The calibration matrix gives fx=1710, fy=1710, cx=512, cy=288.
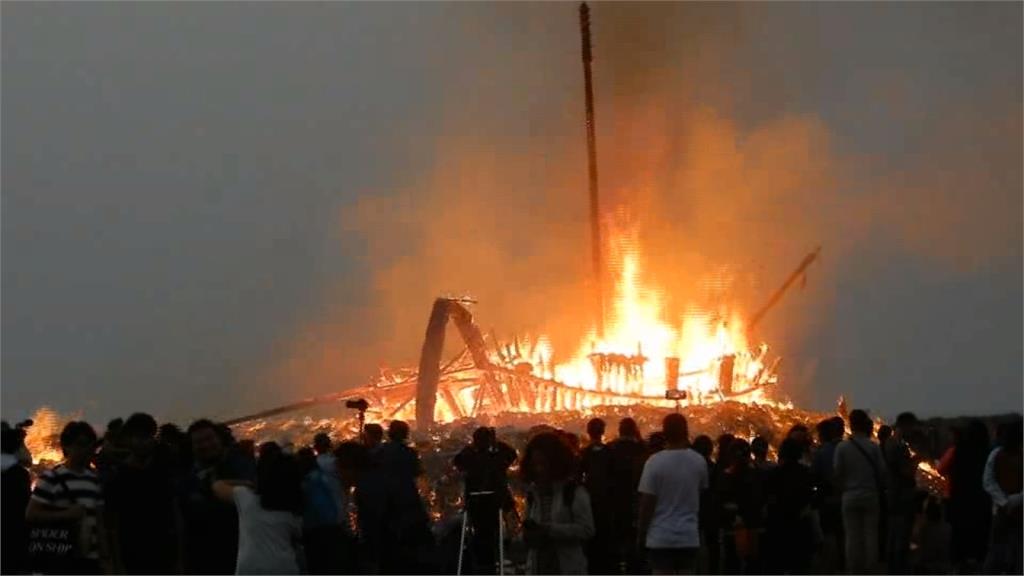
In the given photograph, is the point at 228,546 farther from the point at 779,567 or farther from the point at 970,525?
the point at 970,525

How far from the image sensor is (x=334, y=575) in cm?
1634

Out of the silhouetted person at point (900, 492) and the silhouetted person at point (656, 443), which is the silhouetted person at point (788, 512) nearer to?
the silhouetted person at point (656, 443)

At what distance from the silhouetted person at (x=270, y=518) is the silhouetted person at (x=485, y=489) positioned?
4.46m

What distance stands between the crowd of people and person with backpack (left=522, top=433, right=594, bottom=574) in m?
0.01

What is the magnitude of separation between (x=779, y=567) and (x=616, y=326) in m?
Result: 23.8

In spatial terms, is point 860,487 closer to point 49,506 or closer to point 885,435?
point 885,435

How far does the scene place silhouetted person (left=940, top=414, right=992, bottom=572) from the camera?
18.6 m

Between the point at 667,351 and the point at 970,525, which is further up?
the point at 667,351

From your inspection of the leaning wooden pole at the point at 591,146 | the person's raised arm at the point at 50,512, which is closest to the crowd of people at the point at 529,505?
the person's raised arm at the point at 50,512

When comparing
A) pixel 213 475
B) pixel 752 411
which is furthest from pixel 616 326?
pixel 213 475

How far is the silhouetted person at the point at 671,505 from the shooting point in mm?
14219

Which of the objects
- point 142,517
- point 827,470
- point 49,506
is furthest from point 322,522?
point 827,470

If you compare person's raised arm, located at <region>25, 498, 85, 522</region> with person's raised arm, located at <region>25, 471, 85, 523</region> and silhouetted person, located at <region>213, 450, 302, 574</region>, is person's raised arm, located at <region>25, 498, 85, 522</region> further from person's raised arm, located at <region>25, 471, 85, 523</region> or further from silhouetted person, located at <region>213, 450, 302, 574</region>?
silhouetted person, located at <region>213, 450, 302, 574</region>

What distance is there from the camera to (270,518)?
13.4m
